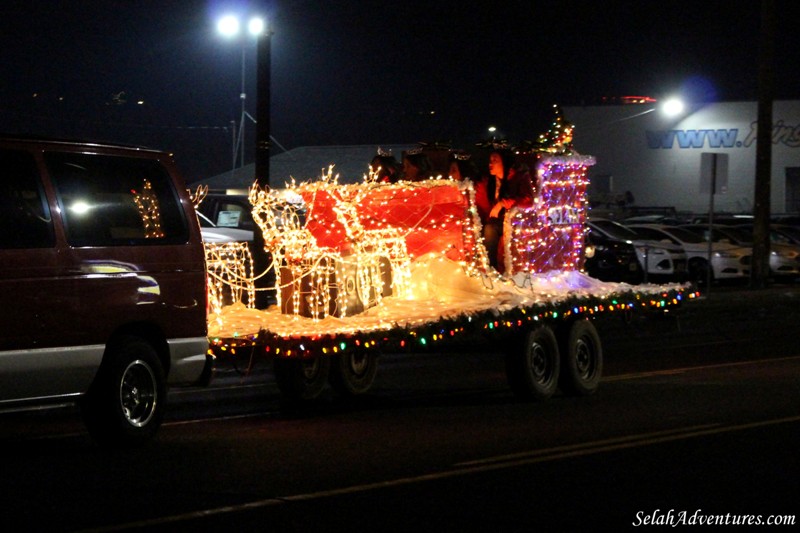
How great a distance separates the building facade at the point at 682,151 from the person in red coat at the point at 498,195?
1601 inches

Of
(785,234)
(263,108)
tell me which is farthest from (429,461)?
(785,234)

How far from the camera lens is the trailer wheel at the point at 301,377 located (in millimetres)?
12781

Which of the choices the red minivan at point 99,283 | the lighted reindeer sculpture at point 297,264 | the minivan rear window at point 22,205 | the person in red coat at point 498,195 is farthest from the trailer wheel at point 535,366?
the minivan rear window at point 22,205

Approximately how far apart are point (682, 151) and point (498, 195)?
43.7m

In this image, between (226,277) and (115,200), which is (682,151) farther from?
(115,200)

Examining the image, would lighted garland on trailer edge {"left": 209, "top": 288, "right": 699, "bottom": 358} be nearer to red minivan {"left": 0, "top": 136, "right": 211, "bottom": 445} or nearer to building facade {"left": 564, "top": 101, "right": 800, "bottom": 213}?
red minivan {"left": 0, "top": 136, "right": 211, "bottom": 445}

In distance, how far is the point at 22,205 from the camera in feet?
29.9

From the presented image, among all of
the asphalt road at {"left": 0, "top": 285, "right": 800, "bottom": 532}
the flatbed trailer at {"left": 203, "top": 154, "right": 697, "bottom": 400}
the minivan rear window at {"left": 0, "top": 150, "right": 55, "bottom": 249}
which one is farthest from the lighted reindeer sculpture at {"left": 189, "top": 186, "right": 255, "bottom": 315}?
the minivan rear window at {"left": 0, "top": 150, "right": 55, "bottom": 249}

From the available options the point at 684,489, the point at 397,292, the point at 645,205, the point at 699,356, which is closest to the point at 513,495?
the point at 684,489

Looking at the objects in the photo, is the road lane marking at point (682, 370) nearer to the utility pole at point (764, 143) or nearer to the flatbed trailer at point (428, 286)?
the flatbed trailer at point (428, 286)

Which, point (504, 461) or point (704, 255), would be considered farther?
point (704, 255)

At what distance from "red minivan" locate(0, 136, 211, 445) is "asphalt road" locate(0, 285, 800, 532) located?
1.65 feet

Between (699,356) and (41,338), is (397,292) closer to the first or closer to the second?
(41,338)

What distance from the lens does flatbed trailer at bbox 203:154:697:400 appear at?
12258 mm
